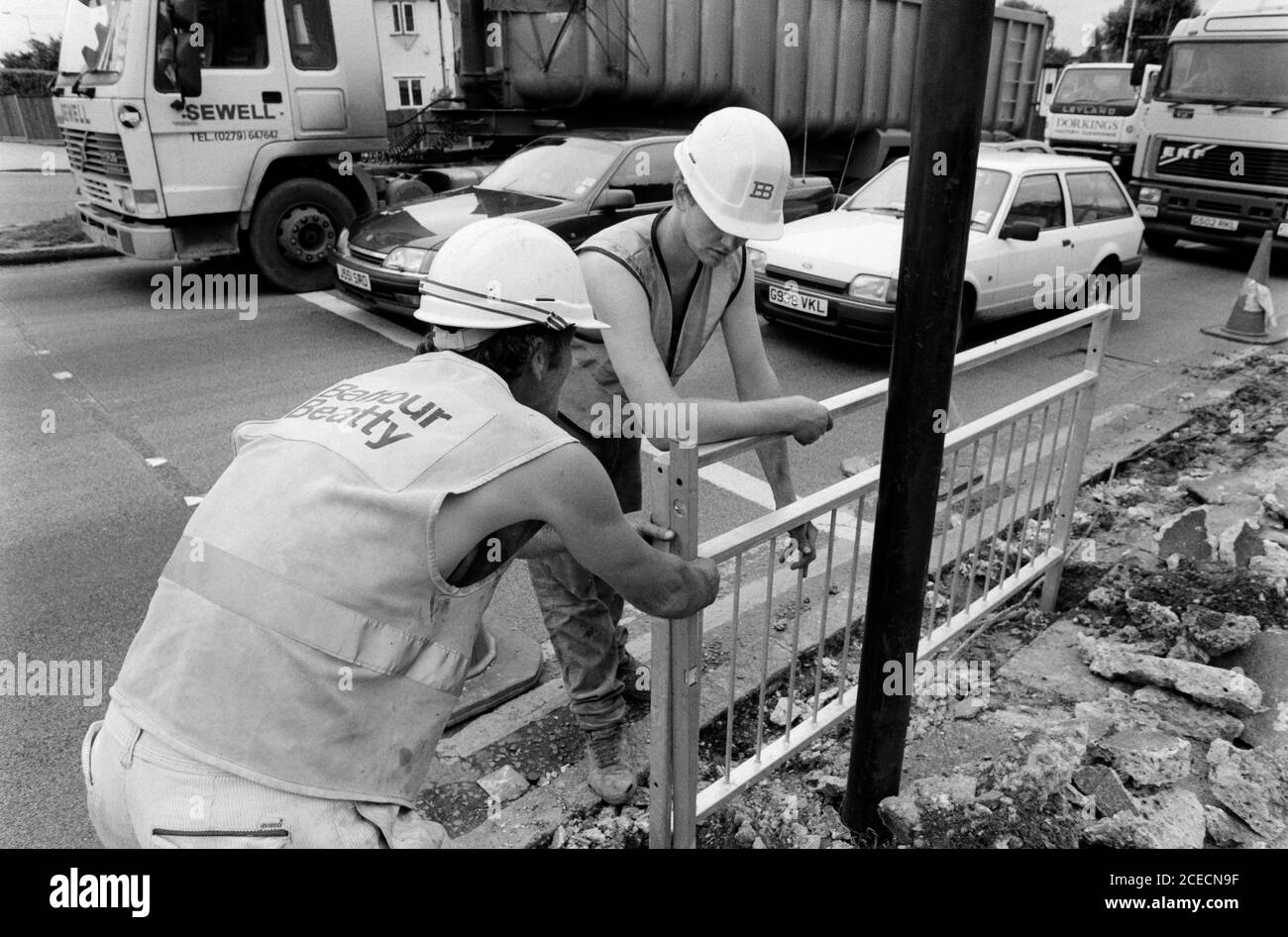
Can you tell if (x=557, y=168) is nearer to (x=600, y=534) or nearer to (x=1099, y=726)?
(x=1099, y=726)

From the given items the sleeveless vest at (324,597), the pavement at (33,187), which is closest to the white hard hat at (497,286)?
the sleeveless vest at (324,597)

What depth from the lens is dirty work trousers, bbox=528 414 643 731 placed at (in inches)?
104

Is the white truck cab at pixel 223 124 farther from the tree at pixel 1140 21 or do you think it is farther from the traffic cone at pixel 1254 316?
the tree at pixel 1140 21

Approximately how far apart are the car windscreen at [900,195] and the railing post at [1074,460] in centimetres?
430

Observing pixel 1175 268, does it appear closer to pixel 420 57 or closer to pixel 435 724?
pixel 435 724

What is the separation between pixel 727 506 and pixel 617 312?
8.78ft

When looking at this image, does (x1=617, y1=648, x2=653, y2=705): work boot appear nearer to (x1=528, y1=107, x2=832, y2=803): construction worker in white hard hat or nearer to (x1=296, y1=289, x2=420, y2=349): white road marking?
(x1=528, y1=107, x2=832, y2=803): construction worker in white hard hat

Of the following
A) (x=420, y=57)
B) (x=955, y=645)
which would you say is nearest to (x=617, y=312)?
(x=955, y=645)

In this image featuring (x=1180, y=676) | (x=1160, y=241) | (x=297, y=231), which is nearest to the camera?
(x=1180, y=676)

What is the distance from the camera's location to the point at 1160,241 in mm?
12969

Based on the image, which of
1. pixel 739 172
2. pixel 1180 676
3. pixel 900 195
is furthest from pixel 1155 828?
pixel 900 195

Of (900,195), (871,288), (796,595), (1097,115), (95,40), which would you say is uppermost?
(95,40)

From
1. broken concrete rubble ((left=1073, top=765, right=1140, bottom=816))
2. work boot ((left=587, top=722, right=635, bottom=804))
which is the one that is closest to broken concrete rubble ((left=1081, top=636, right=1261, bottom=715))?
broken concrete rubble ((left=1073, top=765, right=1140, bottom=816))

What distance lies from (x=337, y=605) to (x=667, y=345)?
52.6 inches
